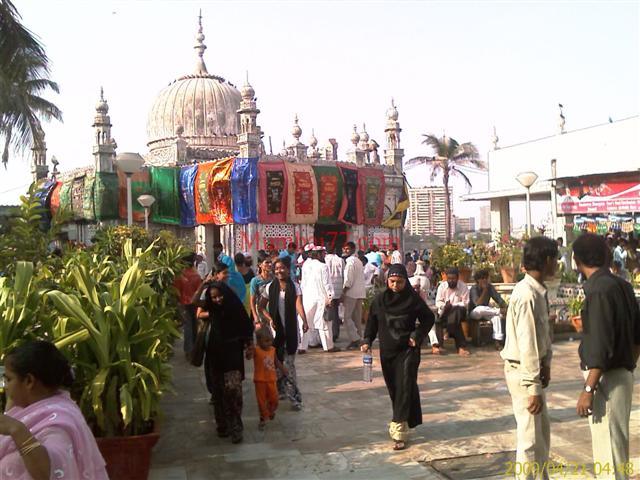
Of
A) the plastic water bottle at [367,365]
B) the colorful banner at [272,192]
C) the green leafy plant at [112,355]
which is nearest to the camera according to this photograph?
the green leafy plant at [112,355]

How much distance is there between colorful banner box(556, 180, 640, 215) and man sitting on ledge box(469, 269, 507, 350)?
12.9 m

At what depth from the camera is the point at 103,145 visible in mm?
22594

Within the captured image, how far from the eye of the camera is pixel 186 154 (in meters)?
24.4

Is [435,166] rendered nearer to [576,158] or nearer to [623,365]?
[576,158]

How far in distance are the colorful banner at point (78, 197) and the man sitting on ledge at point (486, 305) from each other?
17.8m

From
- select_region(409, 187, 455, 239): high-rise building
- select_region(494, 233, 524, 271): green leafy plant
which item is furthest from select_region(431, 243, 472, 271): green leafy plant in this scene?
select_region(409, 187, 455, 239): high-rise building

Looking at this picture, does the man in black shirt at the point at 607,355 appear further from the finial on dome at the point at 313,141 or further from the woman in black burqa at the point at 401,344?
the finial on dome at the point at 313,141

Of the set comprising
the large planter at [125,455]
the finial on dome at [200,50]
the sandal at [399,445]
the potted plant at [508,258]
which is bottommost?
the sandal at [399,445]

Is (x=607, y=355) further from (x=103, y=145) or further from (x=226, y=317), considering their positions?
(x=103, y=145)

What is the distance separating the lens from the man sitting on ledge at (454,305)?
939cm

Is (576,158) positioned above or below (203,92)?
below

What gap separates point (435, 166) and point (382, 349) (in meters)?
26.8

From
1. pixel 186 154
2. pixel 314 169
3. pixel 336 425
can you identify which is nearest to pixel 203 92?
pixel 186 154

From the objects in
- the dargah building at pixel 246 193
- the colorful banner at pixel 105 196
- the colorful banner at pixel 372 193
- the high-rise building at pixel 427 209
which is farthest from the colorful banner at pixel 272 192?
the high-rise building at pixel 427 209
